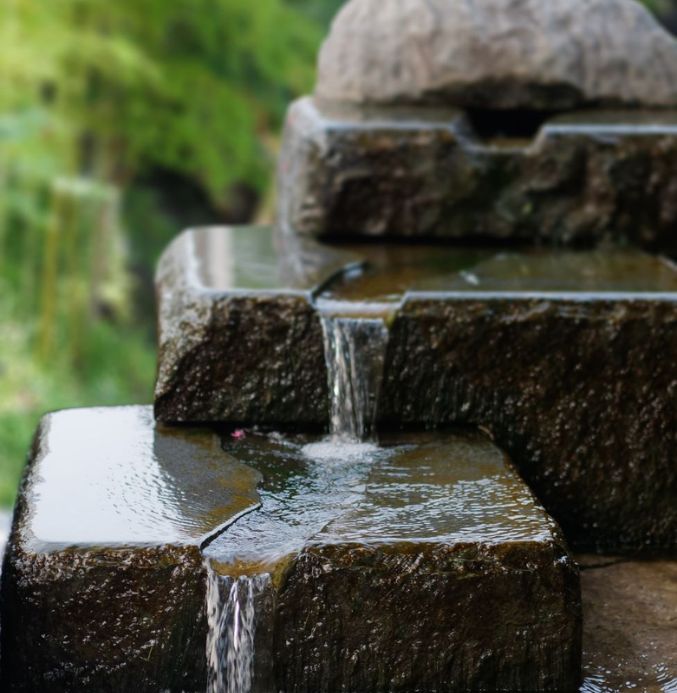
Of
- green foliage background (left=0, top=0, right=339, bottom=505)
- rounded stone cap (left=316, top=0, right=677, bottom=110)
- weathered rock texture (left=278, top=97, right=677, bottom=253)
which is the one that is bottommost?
green foliage background (left=0, top=0, right=339, bottom=505)

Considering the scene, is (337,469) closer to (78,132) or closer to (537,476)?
(537,476)

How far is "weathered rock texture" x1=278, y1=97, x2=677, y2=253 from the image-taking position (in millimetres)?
3756

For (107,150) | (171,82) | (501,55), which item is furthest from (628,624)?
(107,150)

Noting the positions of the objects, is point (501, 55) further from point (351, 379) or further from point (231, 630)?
point (231, 630)

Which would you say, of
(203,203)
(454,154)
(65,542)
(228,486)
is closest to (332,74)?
(454,154)

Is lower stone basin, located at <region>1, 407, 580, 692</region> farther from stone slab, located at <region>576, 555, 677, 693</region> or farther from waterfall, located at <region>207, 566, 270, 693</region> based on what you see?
stone slab, located at <region>576, 555, 677, 693</region>

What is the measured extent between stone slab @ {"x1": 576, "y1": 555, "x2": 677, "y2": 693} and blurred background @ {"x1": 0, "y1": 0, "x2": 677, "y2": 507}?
7016mm

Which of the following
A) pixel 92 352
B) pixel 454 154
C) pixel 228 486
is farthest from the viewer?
pixel 92 352

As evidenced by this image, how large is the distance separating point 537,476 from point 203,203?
1441 centimetres

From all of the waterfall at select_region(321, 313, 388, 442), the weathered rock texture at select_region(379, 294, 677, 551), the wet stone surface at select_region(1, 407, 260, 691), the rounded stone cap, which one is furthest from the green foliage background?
the wet stone surface at select_region(1, 407, 260, 691)

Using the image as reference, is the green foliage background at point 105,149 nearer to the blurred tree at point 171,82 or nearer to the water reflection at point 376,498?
the blurred tree at point 171,82

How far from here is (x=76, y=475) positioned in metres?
2.67

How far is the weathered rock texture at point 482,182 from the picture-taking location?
376 centimetres

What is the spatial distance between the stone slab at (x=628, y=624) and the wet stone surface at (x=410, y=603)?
142mm
